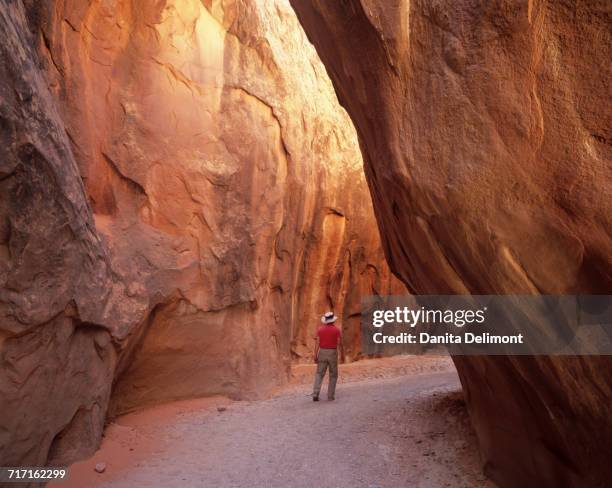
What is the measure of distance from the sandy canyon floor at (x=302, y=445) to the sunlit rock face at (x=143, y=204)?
22.5 inches

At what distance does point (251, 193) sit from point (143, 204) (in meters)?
2.16

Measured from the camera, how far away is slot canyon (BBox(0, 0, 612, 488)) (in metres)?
3.14

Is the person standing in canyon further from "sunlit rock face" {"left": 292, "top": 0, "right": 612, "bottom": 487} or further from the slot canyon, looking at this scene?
"sunlit rock face" {"left": 292, "top": 0, "right": 612, "bottom": 487}

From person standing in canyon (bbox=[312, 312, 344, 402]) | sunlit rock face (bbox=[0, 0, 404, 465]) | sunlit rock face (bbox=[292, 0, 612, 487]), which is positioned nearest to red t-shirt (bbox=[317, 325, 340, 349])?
person standing in canyon (bbox=[312, 312, 344, 402])

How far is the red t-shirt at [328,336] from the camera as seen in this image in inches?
310

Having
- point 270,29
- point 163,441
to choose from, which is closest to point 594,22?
point 163,441

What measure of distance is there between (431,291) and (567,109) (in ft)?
7.79

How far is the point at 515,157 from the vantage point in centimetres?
322

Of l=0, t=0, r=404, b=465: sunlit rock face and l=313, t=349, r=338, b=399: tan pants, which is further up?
l=0, t=0, r=404, b=465: sunlit rock face

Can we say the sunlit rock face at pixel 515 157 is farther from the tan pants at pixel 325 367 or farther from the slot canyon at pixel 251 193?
the tan pants at pixel 325 367

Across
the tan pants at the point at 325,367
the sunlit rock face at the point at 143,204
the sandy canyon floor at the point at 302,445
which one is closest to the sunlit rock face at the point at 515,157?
the sandy canyon floor at the point at 302,445

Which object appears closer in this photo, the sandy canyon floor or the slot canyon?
the slot canyon

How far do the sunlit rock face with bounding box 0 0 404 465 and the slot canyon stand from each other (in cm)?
3

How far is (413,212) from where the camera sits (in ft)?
13.1
